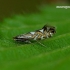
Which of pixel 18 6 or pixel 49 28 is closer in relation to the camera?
pixel 49 28

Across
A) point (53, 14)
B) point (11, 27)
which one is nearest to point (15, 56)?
point (11, 27)

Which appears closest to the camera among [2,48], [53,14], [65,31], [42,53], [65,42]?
[42,53]

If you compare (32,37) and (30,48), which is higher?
(32,37)

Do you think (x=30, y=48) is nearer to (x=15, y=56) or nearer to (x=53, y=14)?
(x=15, y=56)

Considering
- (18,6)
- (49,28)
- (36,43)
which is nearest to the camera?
(36,43)

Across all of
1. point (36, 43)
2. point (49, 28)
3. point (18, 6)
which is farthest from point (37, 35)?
point (18, 6)

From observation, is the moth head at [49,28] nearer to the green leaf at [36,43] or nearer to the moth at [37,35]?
the moth at [37,35]

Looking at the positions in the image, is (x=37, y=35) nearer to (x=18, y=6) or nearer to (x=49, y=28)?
(x=49, y=28)
